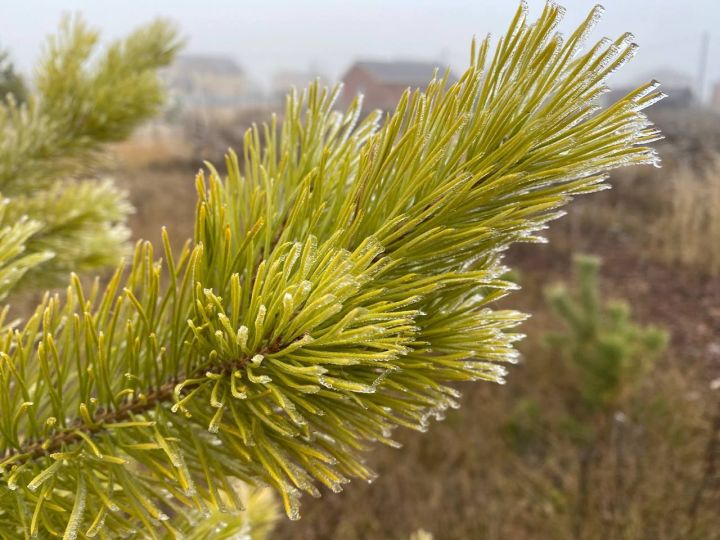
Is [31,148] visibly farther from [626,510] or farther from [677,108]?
[677,108]

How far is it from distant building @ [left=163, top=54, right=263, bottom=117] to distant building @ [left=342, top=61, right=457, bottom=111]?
31.3 ft

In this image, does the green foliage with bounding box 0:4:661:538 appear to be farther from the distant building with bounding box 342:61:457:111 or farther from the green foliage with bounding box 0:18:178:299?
the distant building with bounding box 342:61:457:111

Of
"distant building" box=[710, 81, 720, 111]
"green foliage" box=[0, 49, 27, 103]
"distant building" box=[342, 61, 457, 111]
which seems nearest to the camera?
"green foliage" box=[0, 49, 27, 103]

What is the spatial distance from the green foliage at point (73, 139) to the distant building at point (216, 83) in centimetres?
1406

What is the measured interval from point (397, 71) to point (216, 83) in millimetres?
15709

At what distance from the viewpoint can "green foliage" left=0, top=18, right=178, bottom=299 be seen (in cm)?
77

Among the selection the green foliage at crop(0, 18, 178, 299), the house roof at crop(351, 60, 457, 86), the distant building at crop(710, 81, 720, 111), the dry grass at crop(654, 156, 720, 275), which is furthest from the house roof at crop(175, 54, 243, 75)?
the green foliage at crop(0, 18, 178, 299)

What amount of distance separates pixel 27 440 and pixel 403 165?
1.03 feet

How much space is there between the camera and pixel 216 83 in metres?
19.5

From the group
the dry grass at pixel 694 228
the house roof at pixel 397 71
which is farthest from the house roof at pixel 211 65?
the dry grass at pixel 694 228

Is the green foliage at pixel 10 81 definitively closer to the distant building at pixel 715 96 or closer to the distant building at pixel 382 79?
the distant building at pixel 382 79

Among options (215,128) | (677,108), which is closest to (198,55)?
(215,128)

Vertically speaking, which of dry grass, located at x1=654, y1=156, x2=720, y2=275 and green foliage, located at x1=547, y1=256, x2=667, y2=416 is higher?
dry grass, located at x1=654, y1=156, x2=720, y2=275

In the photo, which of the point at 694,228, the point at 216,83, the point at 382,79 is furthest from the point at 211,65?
the point at 694,228
